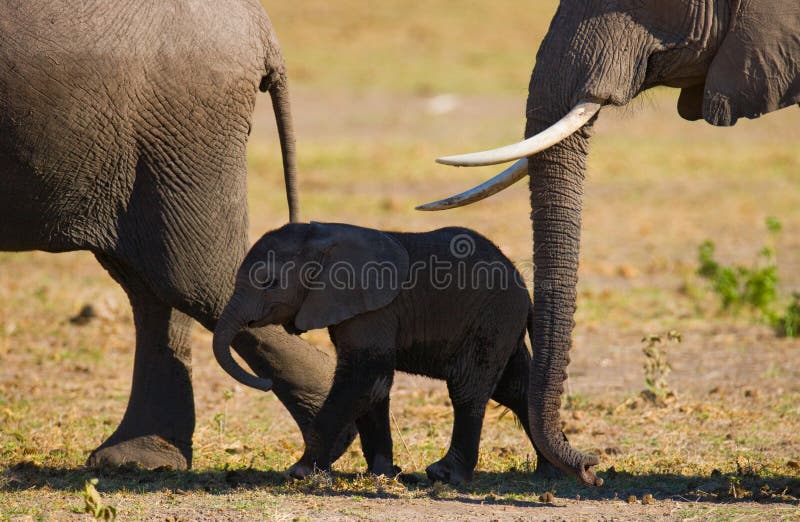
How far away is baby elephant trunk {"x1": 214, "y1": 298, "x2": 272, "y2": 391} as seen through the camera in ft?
16.9

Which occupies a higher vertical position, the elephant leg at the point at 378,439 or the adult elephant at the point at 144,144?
the adult elephant at the point at 144,144

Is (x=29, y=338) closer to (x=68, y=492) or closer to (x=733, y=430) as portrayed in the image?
(x=68, y=492)

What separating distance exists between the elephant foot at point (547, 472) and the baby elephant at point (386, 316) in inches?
0.6

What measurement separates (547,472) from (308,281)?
1353 mm

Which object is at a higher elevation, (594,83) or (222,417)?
(594,83)

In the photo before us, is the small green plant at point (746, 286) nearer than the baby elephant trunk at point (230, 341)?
No

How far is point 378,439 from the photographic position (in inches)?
221

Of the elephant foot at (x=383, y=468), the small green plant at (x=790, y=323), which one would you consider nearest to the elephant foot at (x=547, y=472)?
the elephant foot at (x=383, y=468)

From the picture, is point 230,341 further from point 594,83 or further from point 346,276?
point 594,83

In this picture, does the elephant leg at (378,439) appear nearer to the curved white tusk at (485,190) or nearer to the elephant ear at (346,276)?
the elephant ear at (346,276)

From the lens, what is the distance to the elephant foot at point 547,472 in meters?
5.53

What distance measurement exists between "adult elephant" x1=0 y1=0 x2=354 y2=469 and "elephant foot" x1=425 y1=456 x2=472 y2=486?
2.50 ft

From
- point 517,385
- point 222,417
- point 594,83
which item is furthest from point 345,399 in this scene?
point 594,83

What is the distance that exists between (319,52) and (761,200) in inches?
817
